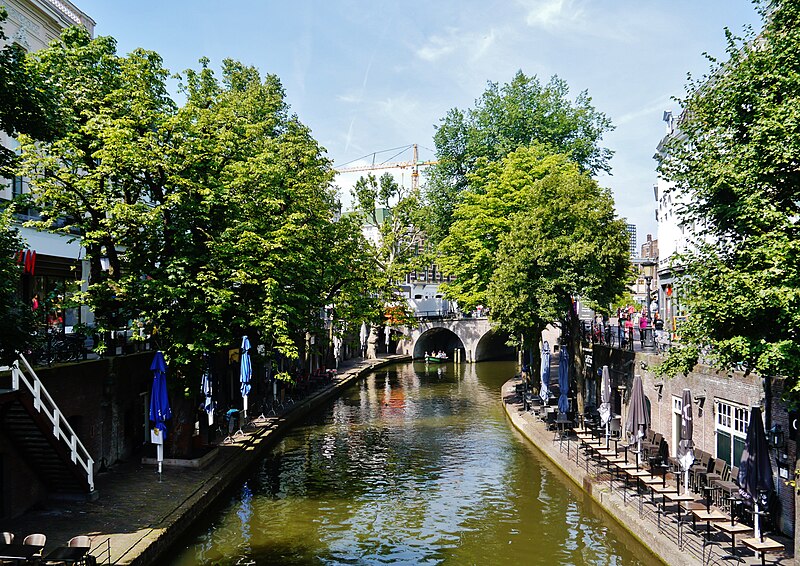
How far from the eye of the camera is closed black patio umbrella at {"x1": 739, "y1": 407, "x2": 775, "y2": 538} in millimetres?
13977

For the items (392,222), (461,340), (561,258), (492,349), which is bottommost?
(492,349)

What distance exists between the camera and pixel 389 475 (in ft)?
79.8

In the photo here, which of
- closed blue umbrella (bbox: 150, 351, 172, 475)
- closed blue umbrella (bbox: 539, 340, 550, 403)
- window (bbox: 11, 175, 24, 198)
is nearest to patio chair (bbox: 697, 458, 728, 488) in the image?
closed blue umbrella (bbox: 539, 340, 550, 403)

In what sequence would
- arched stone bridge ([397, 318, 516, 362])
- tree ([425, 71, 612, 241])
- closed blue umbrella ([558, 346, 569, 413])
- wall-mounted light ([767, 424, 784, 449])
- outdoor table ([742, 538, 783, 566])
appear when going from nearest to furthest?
outdoor table ([742, 538, 783, 566]) → wall-mounted light ([767, 424, 784, 449]) → closed blue umbrella ([558, 346, 569, 413]) → tree ([425, 71, 612, 241]) → arched stone bridge ([397, 318, 516, 362])

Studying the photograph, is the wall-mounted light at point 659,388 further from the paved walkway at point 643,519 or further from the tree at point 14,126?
the tree at point 14,126

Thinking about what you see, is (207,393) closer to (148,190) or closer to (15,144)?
(148,190)

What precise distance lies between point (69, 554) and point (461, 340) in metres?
60.1

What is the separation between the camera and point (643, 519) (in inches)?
659

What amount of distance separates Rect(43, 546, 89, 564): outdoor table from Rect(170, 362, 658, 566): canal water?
3.28 m

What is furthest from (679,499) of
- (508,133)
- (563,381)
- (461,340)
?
(461,340)

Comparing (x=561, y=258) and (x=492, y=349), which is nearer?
(x=561, y=258)

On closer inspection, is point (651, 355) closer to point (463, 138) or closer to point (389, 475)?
point (389, 475)

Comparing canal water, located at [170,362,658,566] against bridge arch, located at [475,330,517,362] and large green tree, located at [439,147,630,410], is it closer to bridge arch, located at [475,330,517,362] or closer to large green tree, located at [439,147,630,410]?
large green tree, located at [439,147,630,410]

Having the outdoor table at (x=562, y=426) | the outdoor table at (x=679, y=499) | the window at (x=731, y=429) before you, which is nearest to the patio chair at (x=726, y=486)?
the window at (x=731, y=429)
